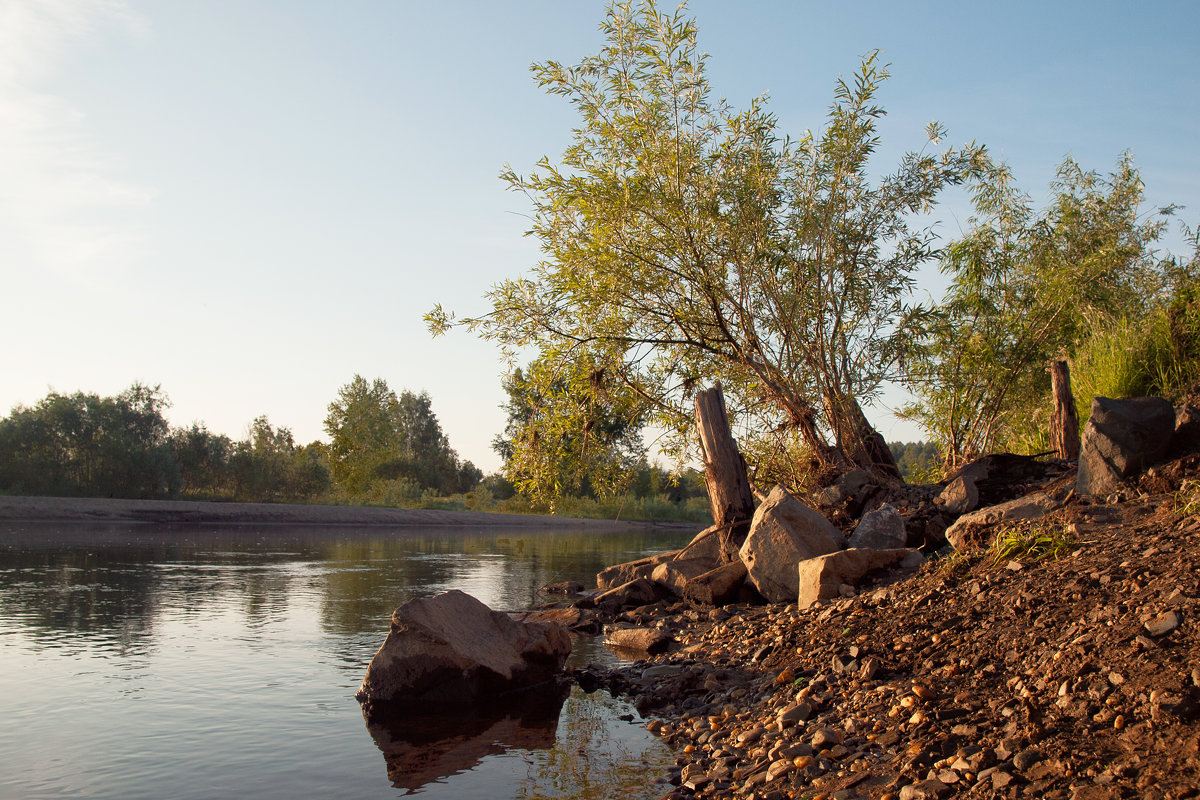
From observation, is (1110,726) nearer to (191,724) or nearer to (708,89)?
(191,724)

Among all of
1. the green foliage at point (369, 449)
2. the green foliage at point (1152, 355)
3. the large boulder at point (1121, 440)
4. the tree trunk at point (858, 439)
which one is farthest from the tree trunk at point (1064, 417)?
the green foliage at point (369, 449)

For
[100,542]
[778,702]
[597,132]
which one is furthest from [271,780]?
[100,542]

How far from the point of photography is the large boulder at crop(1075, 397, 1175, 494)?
7.73 m

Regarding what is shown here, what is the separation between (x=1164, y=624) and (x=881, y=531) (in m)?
5.78

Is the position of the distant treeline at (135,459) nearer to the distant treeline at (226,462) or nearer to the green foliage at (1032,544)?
the distant treeline at (226,462)

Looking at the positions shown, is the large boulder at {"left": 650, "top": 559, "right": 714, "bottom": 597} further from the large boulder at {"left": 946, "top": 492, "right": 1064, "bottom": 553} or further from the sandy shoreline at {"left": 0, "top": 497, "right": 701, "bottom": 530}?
the sandy shoreline at {"left": 0, "top": 497, "right": 701, "bottom": 530}

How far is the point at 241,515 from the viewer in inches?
1469

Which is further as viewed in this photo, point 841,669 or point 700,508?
point 700,508

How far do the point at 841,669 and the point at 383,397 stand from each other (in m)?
64.7

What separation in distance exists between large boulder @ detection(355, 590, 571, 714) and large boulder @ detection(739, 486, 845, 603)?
2970 millimetres

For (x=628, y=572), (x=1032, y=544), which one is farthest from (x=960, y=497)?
(x=628, y=572)

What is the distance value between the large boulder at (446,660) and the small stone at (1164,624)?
201 inches

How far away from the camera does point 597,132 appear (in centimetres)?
1248

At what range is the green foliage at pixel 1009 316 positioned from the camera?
12539 millimetres
